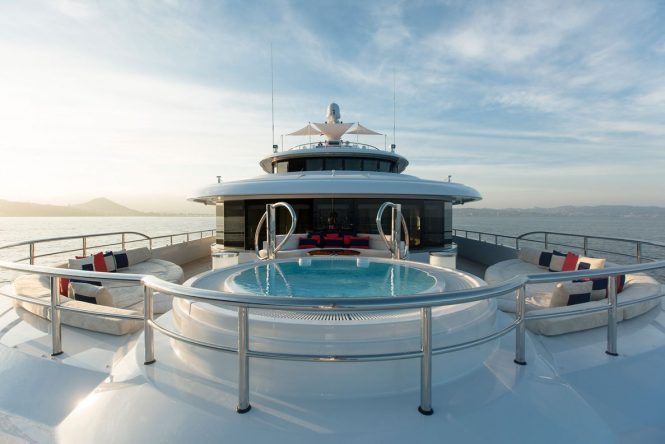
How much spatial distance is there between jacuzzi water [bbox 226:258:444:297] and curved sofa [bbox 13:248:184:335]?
3.64 feet

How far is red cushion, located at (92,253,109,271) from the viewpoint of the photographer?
659cm

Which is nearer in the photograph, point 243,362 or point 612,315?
point 243,362

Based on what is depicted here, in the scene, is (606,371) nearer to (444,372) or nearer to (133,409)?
(444,372)

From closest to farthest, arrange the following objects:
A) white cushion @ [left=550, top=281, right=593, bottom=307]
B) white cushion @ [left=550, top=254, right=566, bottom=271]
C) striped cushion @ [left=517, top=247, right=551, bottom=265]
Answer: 1. white cushion @ [left=550, top=281, right=593, bottom=307]
2. white cushion @ [left=550, top=254, right=566, bottom=271]
3. striped cushion @ [left=517, top=247, right=551, bottom=265]

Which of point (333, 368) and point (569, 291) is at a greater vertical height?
point (569, 291)

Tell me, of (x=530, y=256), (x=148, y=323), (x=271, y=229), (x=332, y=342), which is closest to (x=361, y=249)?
(x=271, y=229)

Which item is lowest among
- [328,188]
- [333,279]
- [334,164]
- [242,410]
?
[242,410]

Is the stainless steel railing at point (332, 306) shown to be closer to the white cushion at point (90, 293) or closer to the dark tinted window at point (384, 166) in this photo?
the white cushion at point (90, 293)

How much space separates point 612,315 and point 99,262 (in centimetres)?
802

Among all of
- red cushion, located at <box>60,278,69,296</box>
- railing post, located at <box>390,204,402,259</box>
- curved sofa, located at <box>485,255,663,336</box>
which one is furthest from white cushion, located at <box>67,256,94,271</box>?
curved sofa, located at <box>485,255,663,336</box>

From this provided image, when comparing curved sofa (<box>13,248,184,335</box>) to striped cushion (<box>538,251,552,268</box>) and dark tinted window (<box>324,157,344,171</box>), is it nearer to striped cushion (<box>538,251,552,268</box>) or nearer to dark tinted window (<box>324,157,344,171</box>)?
dark tinted window (<box>324,157,344,171</box>)

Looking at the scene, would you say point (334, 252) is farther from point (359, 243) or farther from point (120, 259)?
point (120, 259)

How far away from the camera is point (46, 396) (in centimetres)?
245

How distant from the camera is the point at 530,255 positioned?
783cm
